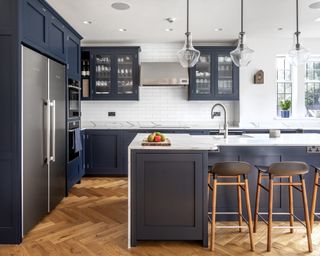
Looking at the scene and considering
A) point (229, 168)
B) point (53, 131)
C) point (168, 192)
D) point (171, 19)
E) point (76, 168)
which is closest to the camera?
point (229, 168)

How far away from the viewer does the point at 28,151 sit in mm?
2986

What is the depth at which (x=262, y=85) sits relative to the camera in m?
5.95

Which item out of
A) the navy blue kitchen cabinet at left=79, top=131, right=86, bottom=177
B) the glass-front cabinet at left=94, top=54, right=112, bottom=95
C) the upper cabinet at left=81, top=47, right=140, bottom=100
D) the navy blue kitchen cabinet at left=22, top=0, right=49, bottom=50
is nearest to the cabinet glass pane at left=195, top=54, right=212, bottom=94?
the upper cabinet at left=81, top=47, right=140, bottom=100

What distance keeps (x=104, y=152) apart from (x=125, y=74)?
159 cm

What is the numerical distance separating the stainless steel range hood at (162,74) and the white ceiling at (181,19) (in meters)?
0.54

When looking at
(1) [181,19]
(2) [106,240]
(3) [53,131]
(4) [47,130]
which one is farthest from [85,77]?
(2) [106,240]

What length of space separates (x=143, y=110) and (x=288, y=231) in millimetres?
3842

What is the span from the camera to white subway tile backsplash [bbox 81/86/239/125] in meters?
6.26

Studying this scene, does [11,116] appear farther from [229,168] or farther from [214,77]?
[214,77]

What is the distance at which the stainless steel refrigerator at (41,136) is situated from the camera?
2947 mm

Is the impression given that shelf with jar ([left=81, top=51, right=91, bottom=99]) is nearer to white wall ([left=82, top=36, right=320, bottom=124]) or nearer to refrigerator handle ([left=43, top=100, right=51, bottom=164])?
white wall ([left=82, top=36, right=320, bottom=124])

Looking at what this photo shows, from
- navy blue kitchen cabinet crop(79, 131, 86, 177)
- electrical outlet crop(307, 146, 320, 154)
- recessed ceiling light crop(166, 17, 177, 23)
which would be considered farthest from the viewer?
navy blue kitchen cabinet crop(79, 131, 86, 177)

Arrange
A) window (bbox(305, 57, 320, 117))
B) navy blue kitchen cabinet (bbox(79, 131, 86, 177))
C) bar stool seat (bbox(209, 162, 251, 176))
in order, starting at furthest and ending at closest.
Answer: window (bbox(305, 57, 320, 117)) → navy blue kitchen cabinet (bbox(79, 131, 86, 177)) → bar stool seat (bbox(209, 162, 251, 176))

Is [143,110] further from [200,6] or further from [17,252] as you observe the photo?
[17,252]
